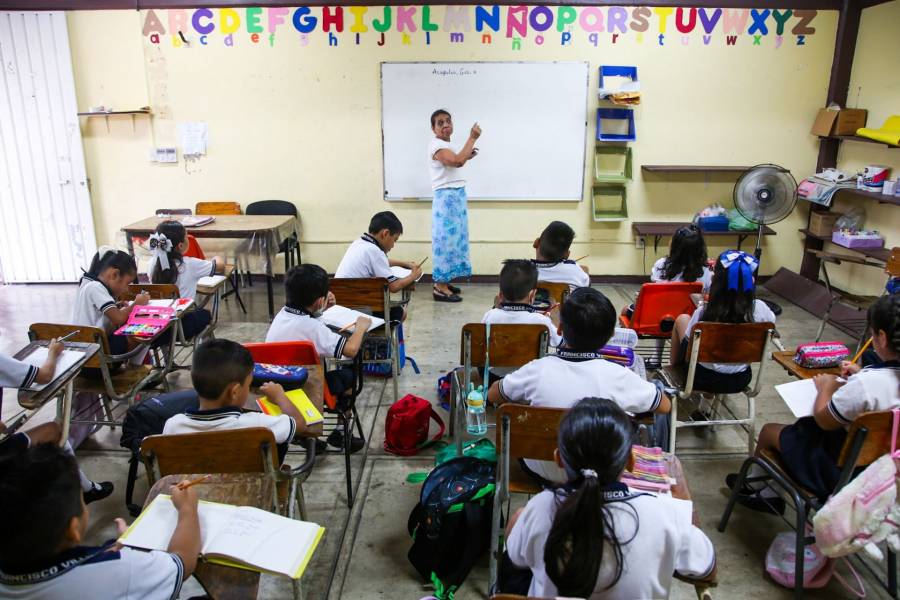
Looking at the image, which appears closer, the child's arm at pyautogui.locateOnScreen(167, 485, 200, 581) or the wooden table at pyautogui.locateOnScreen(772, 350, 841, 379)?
the child's arm at pyautogui.locateOnScreen(167, 485, 200, 581)

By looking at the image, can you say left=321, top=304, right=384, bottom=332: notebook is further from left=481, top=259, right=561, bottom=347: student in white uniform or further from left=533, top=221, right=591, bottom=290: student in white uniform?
left=533, top=221, right=591, bottom=290: student in white uniform

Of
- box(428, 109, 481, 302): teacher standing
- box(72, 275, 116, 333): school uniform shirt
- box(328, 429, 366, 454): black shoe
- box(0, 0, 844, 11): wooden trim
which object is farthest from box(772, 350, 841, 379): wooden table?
box(0, 0, 844, 11): wooden trim

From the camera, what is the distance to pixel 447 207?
18.1ft

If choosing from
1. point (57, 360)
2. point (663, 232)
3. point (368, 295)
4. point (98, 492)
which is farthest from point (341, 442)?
point (663, 232)

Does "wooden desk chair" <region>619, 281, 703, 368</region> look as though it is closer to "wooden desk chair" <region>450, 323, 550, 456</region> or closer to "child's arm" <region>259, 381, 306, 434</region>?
"wooden desk chair" <region>450, 323, 550, 456</region>

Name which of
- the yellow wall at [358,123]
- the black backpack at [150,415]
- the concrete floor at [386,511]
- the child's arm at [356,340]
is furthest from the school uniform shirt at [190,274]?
the yellow wall at [358,123]

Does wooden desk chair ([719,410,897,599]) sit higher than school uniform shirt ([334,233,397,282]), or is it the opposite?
school uniform shirt ([334,233,397,282])

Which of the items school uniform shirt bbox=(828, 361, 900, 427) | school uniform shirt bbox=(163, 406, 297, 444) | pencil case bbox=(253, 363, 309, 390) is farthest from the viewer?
pencil case bbox=(253, 363, 309, 390)

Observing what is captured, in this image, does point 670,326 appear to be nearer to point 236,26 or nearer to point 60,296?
point 236,26

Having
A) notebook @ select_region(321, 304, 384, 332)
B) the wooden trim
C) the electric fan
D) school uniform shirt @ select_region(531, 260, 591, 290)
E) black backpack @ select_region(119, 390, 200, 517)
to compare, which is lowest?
black backpack @ select_region(119, 390, 200, 517)

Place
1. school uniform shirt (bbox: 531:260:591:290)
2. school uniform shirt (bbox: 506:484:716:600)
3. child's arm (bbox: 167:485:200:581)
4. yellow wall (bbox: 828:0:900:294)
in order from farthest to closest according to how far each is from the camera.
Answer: yellow wall (bbox: 828:0:900:294), school uniform shirt (bbox: 531:260:591:290), child's arm (bbox: 167:485:200:581), school uniform shirt (bbox: 506:484:716:600)

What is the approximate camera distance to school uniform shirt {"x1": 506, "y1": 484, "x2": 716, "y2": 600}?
132 centimetres

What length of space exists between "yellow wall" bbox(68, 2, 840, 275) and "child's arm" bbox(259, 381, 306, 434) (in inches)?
169

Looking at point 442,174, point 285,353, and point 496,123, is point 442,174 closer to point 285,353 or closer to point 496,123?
point 496,123
